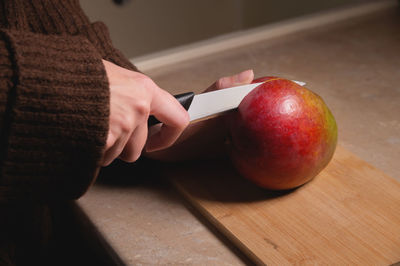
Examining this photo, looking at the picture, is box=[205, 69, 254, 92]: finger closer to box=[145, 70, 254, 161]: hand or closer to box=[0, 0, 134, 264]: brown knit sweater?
box=[145, 70, 254, 161]: hand

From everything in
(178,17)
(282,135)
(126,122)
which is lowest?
(178,17)

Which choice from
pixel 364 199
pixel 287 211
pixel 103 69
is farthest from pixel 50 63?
pixel 364 199

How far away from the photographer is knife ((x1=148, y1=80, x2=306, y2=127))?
0.81 metres

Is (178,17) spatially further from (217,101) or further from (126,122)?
(126,122)

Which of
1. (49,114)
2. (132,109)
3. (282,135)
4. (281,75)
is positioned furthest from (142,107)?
(281,75)

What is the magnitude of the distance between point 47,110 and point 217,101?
32 cm

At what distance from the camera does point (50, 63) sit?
64 cm

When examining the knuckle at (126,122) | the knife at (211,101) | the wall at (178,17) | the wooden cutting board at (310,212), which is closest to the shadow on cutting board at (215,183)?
the wooden cutting board at (310,212)

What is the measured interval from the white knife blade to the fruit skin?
3 cm

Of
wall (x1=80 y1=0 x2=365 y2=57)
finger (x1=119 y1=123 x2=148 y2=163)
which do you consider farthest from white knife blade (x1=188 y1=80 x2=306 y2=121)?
wall (x1=80 y1=0 x2=365 y2=57)

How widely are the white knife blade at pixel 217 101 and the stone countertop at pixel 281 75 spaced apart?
16cm

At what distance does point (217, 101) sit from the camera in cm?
86

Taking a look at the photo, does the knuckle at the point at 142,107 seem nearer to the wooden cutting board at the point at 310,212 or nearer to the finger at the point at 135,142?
the finger at the point at 135,142

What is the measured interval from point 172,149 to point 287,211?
24 cm
